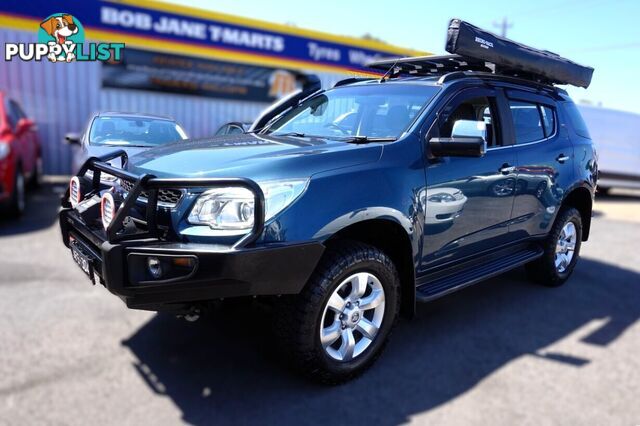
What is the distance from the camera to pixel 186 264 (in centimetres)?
223

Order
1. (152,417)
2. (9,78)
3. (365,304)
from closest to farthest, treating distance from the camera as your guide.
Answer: (152,417) < (365,304) < (9,78)

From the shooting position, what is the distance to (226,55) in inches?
492

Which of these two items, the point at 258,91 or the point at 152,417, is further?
the point at 258,91

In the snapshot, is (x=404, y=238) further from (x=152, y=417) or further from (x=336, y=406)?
(x=152, y=417)

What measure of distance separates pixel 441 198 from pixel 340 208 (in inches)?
35.9

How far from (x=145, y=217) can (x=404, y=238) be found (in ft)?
5.01

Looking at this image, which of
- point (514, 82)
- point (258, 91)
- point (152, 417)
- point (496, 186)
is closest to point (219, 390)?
point (152, 417)

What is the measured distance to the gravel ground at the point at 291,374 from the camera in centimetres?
249

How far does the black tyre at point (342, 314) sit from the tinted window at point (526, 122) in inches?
75.3

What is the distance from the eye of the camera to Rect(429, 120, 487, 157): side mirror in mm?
2826

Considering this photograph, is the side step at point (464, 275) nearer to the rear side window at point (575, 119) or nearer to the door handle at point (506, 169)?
the door handle at point (506, 169)

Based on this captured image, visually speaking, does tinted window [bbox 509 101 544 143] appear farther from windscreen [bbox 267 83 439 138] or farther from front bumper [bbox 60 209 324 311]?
front bumper [bbox 60 209 324 311]

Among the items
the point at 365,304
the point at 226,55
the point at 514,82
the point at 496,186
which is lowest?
the point at 365,304

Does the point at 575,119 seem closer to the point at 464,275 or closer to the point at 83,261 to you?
the point at 464,275
